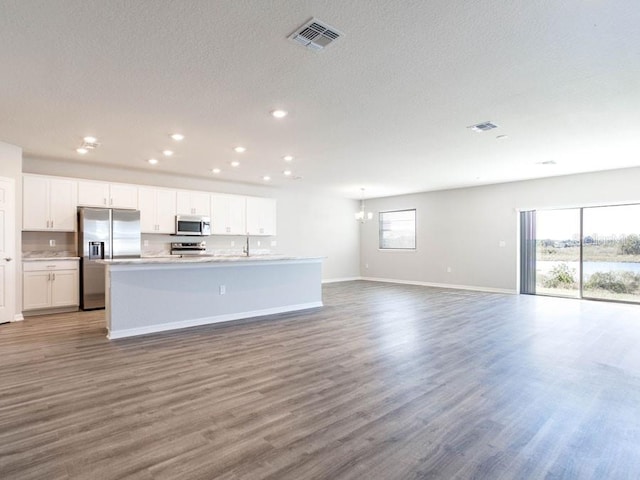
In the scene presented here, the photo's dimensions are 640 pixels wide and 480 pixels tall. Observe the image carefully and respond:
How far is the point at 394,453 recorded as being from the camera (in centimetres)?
199

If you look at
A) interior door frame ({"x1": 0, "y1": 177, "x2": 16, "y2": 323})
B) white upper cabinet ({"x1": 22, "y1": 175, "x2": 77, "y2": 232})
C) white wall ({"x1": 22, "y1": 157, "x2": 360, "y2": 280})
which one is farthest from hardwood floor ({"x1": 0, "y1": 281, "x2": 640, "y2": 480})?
white wall ({"x1": 22, "y1": 157, "x2": 360, "y2": 280})

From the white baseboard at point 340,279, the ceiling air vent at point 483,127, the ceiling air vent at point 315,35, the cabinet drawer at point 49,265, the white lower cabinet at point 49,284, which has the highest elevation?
the ceiling air vent at point 315,35

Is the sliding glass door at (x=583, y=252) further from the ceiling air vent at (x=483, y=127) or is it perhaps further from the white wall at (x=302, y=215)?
the white wall at (x=302, y=215)

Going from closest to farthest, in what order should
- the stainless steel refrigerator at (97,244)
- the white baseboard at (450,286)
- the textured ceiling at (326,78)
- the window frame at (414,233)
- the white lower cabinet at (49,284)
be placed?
1. the textured ceiling at (326,78)
2. the white lower cabinet at (49,284)
3. the stainless steel refrigerator at (97,244)
4. the white baseboard at (450,286)
5. the window frame at (414,233)

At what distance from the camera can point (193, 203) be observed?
7.60m

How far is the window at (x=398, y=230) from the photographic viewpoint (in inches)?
411

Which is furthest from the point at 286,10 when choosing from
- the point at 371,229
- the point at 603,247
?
the point at 371,229

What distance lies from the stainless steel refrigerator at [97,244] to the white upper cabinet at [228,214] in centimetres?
183

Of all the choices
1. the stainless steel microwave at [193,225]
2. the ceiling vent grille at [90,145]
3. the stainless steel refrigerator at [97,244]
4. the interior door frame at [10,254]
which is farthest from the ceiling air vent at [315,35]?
the stainless steel microwave at [193,225]

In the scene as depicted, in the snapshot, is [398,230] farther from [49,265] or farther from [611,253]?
[49,265]

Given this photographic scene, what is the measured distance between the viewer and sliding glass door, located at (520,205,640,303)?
6.94 metres

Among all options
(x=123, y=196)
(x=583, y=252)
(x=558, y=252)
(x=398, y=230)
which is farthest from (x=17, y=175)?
(x=583, y=252)

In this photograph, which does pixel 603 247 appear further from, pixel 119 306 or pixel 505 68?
pixel 119 306

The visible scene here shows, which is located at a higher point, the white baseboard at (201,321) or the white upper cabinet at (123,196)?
the white upper cabinet at (123,196)
